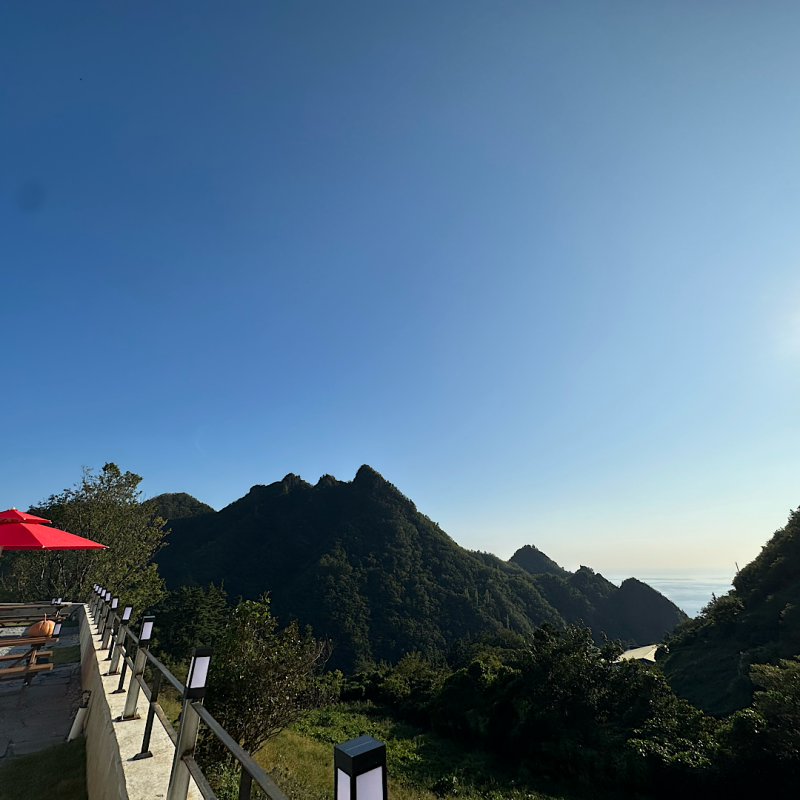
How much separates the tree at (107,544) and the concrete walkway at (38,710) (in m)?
14.6

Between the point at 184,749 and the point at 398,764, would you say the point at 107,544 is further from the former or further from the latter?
the point at 184,749

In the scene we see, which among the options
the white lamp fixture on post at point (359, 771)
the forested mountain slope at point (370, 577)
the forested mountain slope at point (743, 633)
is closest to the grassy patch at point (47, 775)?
the white lamp fixture on post at point (359, 771)

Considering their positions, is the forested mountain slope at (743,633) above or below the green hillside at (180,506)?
below

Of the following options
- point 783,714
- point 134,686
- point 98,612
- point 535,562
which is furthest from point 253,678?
point 535,562

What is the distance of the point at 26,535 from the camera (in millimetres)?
7035

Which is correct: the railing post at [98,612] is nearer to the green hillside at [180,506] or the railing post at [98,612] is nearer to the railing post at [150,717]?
the railing post at [150,717]

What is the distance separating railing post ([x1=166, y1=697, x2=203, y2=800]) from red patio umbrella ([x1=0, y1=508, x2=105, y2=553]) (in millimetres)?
6666

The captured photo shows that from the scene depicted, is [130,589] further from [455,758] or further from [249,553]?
[249,553]

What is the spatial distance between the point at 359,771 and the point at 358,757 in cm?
4

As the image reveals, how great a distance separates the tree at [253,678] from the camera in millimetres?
7777

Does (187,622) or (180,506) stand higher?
(180,506)

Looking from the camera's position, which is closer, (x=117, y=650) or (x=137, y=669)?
Result: (x=137, y=669)

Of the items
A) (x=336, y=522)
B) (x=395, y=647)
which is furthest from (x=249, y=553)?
(x=395, y=647)

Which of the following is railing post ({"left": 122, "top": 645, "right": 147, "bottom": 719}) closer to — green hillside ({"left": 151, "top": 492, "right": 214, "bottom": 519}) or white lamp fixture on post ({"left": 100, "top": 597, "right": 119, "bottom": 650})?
white lamp fixture on post ({"left": 100, "top": 597, "right": 119, "bottom": 650})
